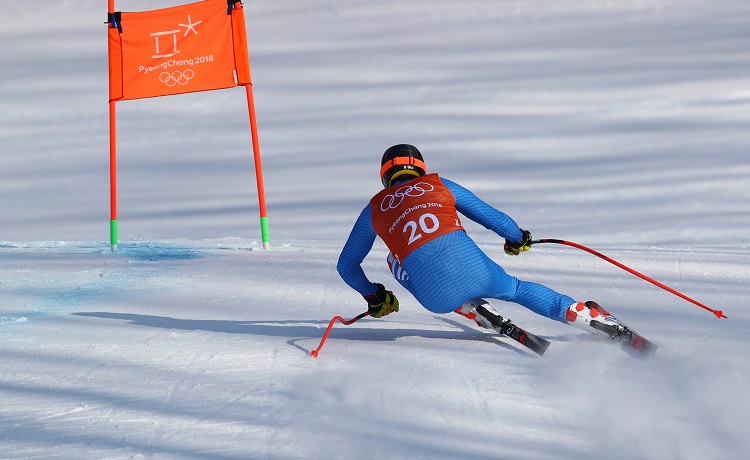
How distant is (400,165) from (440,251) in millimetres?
463

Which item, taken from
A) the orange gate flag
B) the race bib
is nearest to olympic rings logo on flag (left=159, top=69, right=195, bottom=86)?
the orange gate flag

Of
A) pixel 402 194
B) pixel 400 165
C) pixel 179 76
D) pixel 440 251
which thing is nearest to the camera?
pixel 440 251

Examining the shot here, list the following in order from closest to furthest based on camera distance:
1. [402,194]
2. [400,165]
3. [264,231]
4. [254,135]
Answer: [402,194] → [400,165] → [254,135] → [264,231]

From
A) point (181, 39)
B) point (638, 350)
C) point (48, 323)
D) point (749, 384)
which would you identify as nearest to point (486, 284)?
point (638, 350)

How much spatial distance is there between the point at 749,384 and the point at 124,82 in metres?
5.30

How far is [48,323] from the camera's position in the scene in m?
4.72

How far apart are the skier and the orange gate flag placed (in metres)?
3.33

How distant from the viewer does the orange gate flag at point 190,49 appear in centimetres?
698

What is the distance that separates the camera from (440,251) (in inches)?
145

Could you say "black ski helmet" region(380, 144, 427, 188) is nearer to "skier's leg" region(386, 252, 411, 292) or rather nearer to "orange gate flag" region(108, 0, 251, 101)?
"skier's leg" region(386, 252, 411, 292)

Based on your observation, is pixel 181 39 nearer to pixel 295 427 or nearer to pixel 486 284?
pixel 486 284

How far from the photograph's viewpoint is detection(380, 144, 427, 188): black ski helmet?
395 cm

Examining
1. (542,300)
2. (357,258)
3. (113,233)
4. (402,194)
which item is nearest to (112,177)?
(113,233)

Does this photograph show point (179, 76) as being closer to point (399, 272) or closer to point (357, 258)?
point (357, 258)
